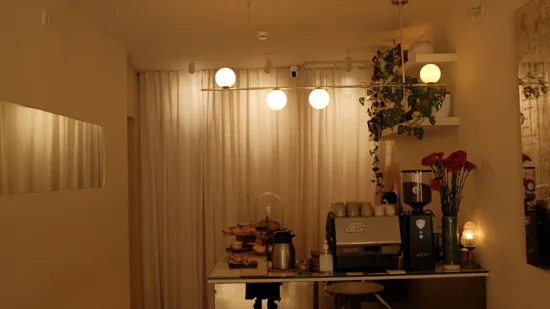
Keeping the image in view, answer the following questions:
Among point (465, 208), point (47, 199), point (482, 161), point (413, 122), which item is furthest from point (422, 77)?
point (47, 199)

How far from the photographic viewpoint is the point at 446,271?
11.7 feet

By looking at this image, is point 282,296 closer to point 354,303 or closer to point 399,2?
point 354,303

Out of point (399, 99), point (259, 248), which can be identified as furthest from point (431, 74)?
point (259, 248)

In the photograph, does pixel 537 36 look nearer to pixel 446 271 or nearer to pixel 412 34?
pixel 446 271

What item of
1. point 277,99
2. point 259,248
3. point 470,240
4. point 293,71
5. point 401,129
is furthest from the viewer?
point 293,71

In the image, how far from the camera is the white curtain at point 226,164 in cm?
646

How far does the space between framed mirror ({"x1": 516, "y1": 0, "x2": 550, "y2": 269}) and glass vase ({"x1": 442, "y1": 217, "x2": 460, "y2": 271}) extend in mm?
636

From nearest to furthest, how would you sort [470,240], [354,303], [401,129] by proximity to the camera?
[354,303] → [470,240] → [401,129]

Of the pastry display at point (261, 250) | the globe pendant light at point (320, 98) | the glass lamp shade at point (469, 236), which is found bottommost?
the pastry display at point (261, 250)

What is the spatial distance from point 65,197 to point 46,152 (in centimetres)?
42

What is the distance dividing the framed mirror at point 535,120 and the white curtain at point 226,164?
342 cm

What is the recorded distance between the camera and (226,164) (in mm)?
6555

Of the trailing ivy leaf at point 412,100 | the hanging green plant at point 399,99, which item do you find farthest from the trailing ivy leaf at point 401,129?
the trailing ivy leaf at point 412,100

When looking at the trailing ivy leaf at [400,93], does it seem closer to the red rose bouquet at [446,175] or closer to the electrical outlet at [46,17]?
the red rose bouquet at [446,175]
